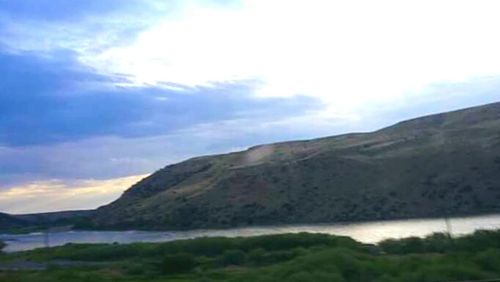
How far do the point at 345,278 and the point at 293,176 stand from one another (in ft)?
369

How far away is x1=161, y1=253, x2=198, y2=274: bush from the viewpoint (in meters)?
61.0

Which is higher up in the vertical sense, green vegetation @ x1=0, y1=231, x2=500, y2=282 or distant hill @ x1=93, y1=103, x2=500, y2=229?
distant hill @ x1=93, y1=103, x2=500, y2=229

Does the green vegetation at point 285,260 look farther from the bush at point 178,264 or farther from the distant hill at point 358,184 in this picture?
the distant hill at point 358,184

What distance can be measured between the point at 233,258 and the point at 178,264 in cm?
631

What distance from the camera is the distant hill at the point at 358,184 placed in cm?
12212

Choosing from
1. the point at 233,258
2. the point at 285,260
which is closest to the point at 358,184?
the point at 233,258

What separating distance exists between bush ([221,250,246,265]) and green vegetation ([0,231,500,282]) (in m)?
0.02

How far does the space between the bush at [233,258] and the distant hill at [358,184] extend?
173 ft

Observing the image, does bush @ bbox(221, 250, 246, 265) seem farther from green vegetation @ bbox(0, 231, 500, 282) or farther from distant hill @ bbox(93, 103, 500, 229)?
distant hill @ bbox(93, 103, 500, 229)

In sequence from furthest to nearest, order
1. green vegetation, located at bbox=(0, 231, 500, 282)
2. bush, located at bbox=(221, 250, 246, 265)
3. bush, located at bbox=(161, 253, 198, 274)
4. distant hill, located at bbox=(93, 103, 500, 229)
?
distant hill, located at bbox=(93, 103, 500, 229) → bush, located at bbox=(221, 250, 246, 265) → bush, located at bbox=(161, 253, 198, 274) → green vegetation, located at bbox=(0, 231, 500, 282)

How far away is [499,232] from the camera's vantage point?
160ft

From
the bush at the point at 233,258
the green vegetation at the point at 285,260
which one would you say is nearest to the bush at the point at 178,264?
the green vegetation at the point at 285,260

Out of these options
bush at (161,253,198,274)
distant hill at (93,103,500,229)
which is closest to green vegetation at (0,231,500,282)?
bush at (161,253,198,274)

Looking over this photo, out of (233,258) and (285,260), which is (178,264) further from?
(285,260)
